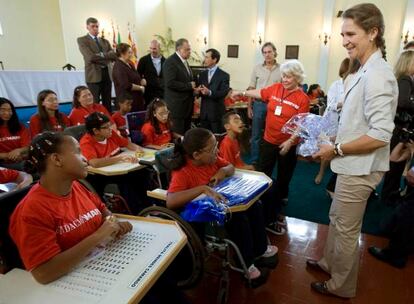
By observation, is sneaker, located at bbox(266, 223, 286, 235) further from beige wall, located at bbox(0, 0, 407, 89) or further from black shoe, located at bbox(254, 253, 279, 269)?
beige wall, located at bbox(0, 0, 407, 89)

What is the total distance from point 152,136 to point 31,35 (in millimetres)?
6668

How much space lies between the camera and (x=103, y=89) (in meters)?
4.82

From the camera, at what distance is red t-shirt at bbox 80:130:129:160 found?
2.54 meters

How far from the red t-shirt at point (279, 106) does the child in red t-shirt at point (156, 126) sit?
1156mm

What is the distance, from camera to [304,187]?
3.80 metres

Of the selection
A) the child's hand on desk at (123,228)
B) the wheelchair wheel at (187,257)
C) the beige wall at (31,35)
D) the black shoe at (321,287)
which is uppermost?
the beige wall at (31,35)

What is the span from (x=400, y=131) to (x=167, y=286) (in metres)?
2.78

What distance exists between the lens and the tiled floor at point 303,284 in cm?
194

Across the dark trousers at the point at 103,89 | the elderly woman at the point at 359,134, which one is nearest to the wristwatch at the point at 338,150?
the elderly woman at the point at 359,134

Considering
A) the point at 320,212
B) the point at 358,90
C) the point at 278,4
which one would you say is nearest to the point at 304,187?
the point at 320,212

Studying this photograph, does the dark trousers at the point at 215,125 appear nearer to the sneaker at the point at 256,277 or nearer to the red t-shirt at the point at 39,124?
the red t-shirt at the point at 39,124

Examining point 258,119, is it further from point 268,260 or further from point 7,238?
point 7,238

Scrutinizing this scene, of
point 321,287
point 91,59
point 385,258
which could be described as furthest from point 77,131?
point 385,258

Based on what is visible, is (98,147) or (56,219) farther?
(98,147)
